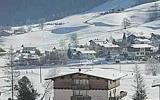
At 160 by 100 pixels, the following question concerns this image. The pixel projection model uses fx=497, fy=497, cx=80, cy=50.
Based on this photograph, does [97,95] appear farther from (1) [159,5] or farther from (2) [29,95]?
(1) [159,5]

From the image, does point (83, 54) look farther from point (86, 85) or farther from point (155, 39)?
point (86, 85)

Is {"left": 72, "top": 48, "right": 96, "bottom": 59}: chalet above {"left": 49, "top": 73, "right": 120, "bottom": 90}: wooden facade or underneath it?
above

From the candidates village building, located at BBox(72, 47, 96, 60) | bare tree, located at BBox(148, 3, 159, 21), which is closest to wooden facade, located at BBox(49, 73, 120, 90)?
village building, located at BBox(72, 47, 96, 60)

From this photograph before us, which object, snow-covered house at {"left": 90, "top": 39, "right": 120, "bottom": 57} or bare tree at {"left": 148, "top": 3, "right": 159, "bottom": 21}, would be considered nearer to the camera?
snow-covered house at {"left": 90, "top": 39, "right": 120, "bottom": 57}

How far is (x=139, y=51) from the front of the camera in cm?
7919

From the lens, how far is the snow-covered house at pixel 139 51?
253ft

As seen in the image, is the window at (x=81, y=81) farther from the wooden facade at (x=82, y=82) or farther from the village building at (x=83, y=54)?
the village building at (x=83, y=54)

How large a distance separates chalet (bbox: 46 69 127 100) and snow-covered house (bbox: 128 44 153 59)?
53090mm

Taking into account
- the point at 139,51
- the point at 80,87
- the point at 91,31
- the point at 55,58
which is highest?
the point at 91,31

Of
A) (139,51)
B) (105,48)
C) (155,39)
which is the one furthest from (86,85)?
(155,39)

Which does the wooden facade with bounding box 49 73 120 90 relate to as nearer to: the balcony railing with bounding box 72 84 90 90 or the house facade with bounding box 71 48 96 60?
the balcony railing with bounding box 72 84 90 90

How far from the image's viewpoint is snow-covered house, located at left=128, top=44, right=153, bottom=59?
77.0 metres

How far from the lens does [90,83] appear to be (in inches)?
902

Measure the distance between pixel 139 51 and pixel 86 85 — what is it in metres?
57.0
